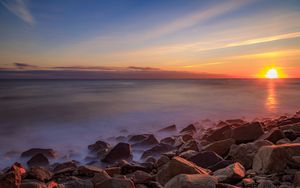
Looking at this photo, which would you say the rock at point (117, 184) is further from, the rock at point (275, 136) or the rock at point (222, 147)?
the rock at point (275, 136)

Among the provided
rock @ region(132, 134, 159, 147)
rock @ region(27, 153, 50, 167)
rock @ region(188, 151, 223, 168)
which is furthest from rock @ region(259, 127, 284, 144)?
rock @ region(27, 153, 50, 167)

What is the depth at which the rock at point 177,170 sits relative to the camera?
4.33m

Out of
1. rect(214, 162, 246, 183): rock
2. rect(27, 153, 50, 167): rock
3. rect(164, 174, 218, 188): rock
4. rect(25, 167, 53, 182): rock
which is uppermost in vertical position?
rect(164, 174, 218, 188): rock

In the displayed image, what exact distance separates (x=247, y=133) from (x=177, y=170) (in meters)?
3.39

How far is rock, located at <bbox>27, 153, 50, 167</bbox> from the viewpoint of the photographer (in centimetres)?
834

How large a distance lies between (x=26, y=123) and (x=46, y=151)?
835cm

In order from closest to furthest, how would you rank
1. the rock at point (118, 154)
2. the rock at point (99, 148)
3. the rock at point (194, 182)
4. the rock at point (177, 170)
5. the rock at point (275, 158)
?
1. the rock at point (194, 182)
2. the rock at point (275, 158)
3. the rock at point (177, 170)
4. the rock at point (118, 154)
5. the rock at point (99, 148)

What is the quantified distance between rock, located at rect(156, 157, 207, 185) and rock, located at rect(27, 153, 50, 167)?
16.1ft

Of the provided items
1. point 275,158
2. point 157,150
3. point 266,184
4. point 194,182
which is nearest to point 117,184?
point 194,182

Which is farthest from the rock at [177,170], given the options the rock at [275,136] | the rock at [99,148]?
the rock at [99,148]

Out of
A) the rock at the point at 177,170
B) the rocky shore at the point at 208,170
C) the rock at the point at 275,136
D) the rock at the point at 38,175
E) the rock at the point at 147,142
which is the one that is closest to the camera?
the rocky shore at the point at 208,170

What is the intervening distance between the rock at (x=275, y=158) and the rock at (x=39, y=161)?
6.24 meters

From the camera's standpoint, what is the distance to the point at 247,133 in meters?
Answer: 7.16

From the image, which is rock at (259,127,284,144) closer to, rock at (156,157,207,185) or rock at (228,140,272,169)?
rock at (228,140,272,169)
